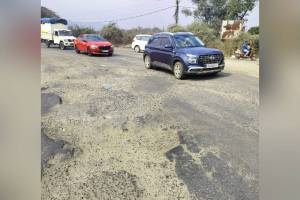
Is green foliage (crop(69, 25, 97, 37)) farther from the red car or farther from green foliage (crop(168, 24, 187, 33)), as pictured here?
the red car

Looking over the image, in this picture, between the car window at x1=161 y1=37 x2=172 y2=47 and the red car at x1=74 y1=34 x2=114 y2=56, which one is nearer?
the car window at x1=161 y1=37 x2=172 y2=47

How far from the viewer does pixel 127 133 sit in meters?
5.80

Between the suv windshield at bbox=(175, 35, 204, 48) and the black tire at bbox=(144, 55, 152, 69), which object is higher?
the suv windshield at bbox=(175, 35, 204, 48)

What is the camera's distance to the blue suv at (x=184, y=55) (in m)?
11.2

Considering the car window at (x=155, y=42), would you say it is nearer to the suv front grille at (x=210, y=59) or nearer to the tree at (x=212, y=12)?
the suv front grille at (x=210, y=59)

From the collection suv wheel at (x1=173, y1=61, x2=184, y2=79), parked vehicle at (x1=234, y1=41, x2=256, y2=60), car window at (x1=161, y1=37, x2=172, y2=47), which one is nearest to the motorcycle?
parked vehicle at (x1=234, y1=41, x2=256, y2=60)

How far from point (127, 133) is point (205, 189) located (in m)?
2.32

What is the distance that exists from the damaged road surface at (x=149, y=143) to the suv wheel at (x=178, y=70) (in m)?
1.73

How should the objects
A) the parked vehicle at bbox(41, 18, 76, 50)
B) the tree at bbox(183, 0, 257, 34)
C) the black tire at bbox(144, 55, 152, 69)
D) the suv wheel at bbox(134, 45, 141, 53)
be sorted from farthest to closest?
1. the tree at bbox(183, 0, 257, 34)
2. the parked vehicle at bbox(41, 18, 76, 50)
3. the suv wheel at bbox(134, 45, 141, 53)
4. the black tire at bbox(144, 55, 152, 69)

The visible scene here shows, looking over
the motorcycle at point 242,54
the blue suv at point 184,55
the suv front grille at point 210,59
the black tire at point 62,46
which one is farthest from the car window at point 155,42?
the black tire at point 62,46

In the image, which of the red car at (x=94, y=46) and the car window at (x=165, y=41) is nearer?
the car window at (x=165, y=41)

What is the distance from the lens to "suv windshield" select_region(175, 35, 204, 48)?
1216cm
